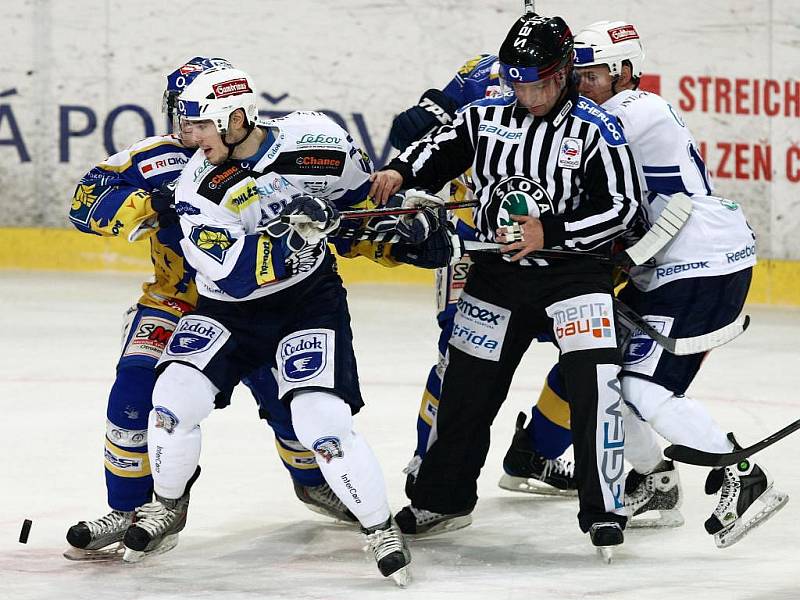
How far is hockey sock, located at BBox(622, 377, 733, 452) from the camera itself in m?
3.62

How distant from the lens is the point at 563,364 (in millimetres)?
3666

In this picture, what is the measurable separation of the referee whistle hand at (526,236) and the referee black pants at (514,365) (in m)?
0.12

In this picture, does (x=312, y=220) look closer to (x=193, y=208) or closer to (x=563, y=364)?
(x=193, y=208)

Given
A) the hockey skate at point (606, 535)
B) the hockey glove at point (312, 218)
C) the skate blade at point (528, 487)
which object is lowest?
the skate blade at point (528, 487)

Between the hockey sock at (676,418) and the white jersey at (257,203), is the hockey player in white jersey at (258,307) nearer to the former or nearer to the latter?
the white jersey at (257,203)

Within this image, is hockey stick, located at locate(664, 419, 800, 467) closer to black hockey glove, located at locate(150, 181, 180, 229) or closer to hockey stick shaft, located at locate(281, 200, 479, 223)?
hockey stick shaft, located at locate(281, 200, 479, 223)

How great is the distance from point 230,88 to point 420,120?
801 mm

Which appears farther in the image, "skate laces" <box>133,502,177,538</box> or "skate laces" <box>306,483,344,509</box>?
"skate laces" <box>306,483,344,509</box>

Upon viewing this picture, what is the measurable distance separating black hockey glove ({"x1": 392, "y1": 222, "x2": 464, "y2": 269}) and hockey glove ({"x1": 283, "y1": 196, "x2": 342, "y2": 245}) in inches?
19.2

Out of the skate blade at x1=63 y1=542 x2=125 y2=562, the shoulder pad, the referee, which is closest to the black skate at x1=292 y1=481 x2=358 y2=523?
the referee

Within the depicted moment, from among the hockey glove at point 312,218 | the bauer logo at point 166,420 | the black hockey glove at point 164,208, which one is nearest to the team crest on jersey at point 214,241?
the hockey glove at point 312,218

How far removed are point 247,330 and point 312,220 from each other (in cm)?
34

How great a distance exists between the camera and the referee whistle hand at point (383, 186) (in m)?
3.77

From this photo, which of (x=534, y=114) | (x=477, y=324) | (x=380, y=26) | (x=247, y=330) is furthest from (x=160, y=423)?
(x=380, y=26)
